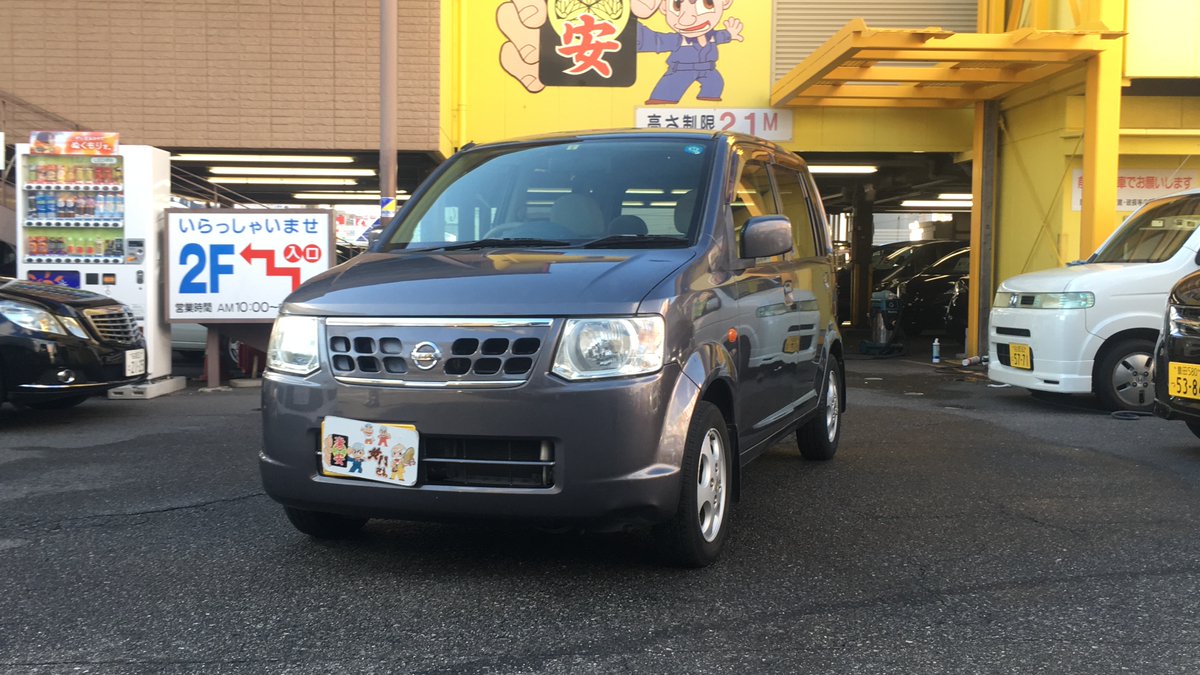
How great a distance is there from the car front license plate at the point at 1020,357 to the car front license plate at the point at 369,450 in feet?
21.7

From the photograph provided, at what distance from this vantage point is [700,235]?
4.16 metres

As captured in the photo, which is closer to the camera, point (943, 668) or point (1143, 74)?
point (943, 668)

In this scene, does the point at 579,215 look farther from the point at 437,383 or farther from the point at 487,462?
the point at 487,462

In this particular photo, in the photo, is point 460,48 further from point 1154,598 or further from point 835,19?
point 1154,598

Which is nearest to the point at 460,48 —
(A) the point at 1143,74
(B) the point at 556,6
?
(B) the point at 556,6

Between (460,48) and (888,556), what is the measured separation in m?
11.7

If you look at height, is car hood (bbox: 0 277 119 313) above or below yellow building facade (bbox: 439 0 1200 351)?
below

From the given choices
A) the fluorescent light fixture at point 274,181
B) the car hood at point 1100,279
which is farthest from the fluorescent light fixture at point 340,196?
the car hood at point 1100,279

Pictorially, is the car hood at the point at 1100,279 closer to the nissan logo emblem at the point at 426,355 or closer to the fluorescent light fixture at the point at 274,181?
the nissan logo emblem at the point at 426,355

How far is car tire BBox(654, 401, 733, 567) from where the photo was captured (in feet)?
12.1

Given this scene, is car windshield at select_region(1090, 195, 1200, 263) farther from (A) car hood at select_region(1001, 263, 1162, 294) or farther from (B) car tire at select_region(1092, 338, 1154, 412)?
(B) car tire at select_region(1092, 338, 1154, 412)

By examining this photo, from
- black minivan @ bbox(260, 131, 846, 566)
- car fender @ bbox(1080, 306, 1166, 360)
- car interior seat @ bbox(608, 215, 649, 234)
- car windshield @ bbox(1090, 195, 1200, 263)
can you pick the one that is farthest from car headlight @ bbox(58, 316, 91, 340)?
car windshield @ bbox(1090, 195, 1200, 263)

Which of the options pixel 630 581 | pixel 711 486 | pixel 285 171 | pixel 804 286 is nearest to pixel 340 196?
pixel 285 171

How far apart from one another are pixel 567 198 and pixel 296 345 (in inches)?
54.1
